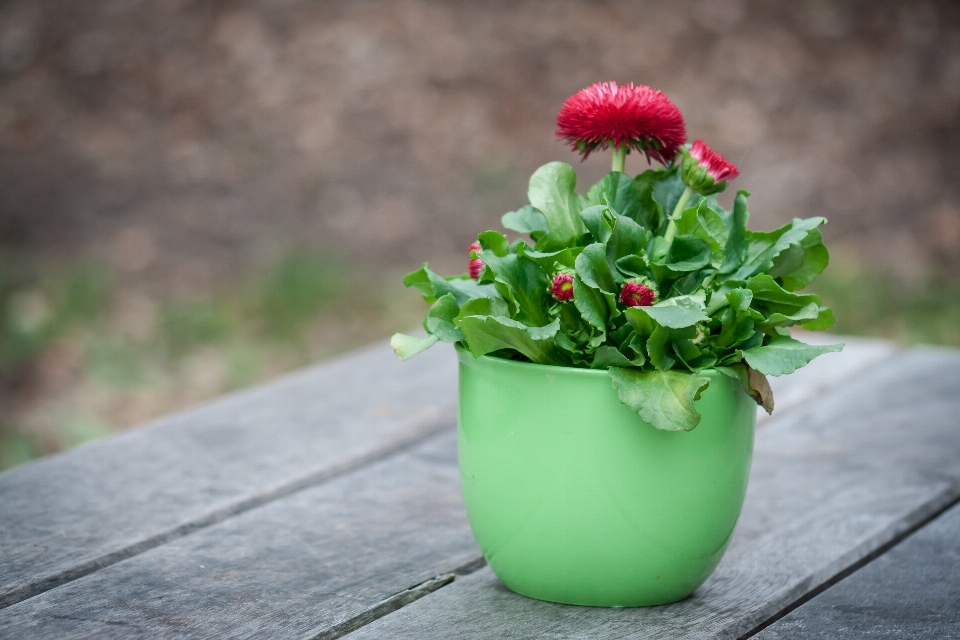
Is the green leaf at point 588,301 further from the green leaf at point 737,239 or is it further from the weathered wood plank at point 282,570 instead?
the weathered wood plank at point 282,570

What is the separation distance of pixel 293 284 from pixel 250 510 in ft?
5.92

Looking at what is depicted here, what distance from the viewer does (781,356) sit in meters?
0.66

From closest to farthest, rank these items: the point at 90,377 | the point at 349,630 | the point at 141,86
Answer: the point at 349,630, the point at 90,377, the point at 141,86

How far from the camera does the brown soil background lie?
9.60ft

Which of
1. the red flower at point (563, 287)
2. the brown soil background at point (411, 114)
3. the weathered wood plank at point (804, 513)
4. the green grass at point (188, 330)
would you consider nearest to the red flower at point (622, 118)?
the red flower at point (563, 287)

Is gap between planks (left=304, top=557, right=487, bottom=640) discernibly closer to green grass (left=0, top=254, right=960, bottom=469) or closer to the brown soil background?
green grass (left=0, top=254, right=960, bottom=469)

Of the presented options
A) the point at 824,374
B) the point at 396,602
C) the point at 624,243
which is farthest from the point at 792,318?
the point at 824,374

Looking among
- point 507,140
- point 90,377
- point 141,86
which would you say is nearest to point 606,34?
point 507,140

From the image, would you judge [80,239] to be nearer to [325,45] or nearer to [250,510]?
[325,45]

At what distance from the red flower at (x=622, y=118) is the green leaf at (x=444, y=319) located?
14cm

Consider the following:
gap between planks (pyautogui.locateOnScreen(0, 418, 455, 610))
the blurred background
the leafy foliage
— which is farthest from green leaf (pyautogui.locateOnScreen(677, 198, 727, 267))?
the blurred background

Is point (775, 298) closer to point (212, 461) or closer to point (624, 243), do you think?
point (624, 243)

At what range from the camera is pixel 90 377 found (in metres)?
2.28

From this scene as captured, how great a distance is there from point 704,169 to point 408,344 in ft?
0.78
